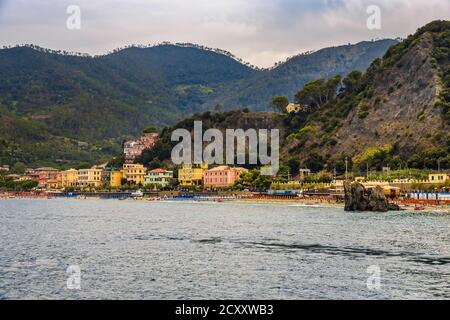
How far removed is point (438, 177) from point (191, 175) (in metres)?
77.3

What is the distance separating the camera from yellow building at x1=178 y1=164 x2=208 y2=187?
641 ft

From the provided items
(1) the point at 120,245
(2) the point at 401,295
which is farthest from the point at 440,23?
(2) the point at 401,295

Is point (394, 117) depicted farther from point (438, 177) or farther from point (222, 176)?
point (222, 176)

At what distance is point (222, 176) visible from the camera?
185625mm

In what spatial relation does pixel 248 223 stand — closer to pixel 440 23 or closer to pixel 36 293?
pixel 36 293

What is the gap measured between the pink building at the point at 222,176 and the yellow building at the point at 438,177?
58126mm

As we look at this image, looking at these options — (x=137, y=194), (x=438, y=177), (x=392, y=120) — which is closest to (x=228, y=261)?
(x=438, y=177)

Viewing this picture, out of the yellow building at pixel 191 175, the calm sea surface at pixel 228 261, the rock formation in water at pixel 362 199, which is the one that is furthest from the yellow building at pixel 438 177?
the yellow building at pixel 191 175

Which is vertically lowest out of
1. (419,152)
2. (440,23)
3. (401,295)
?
(401,295)

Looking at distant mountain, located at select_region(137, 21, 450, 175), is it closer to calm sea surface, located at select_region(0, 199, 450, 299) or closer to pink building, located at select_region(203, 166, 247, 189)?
pink building, located at select_region(203, 166, 247, 189)

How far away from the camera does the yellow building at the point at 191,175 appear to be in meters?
196
